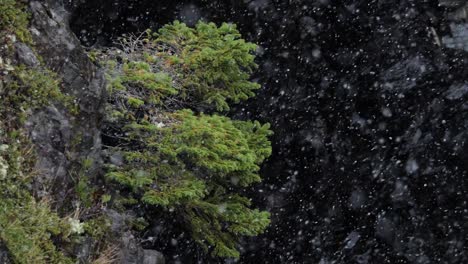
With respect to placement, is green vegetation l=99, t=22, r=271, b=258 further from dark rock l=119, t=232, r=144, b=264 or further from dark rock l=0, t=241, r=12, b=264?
dark rock l=0, t=241, r=12, b=264

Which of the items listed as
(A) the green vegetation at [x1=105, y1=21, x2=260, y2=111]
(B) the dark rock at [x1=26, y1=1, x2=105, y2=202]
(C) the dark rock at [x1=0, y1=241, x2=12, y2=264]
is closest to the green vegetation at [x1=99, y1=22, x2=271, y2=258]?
(A) the green vegetation at [x1=105, y1=21, x2=260, y2=111]

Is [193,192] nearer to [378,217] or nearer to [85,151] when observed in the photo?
[85,151]

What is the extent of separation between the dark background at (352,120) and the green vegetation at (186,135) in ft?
12.1

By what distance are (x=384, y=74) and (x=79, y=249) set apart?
8.08 metres

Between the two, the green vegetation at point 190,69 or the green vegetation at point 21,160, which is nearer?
the green vegetation at point 21,160

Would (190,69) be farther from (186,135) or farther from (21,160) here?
(21,160)

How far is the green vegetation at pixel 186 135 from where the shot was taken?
281 inches

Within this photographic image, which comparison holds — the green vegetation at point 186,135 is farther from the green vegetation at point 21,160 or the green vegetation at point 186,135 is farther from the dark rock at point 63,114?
the green vegetation at point 21,160

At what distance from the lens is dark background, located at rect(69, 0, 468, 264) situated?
12352 mm

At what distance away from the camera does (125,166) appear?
7.35 m

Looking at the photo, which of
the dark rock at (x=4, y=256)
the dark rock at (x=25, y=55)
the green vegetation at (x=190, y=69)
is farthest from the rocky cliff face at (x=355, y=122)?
the dark rock at (x=4, y=256)

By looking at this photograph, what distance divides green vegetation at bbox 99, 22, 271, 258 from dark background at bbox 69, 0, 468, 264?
3.69 m

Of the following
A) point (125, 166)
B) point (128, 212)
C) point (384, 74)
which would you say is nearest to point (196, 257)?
point (128, 212)

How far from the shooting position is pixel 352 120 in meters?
12.7
